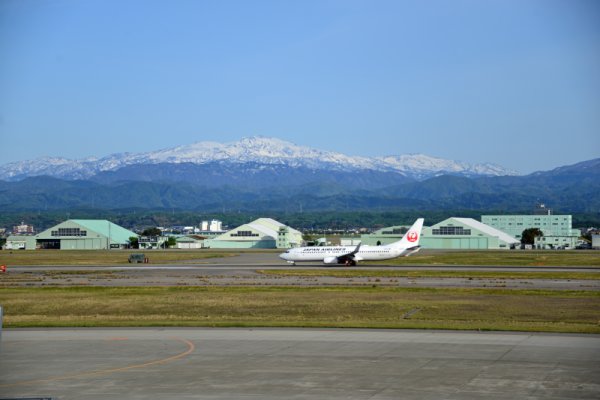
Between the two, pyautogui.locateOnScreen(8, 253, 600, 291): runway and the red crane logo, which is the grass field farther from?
pyautogui.locateOnScreen(8, 253, 600, 291): runway

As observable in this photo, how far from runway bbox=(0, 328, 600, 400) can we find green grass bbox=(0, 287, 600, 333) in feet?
12.2

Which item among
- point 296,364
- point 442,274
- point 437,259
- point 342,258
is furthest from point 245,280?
point 437,259

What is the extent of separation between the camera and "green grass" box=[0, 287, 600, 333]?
45156 mm

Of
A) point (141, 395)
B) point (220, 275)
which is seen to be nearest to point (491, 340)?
point (141, 395)

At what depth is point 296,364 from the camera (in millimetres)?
32094

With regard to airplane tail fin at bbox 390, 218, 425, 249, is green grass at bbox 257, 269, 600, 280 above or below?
below

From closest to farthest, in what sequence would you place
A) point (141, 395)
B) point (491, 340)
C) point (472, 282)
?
point (141, 395), point (491, 340), point (472, 282)

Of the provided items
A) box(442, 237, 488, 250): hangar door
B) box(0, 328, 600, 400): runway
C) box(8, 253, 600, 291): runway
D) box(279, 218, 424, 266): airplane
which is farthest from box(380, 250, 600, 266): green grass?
box(0, 328, 600, 400): runway

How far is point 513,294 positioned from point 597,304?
26.9 feet

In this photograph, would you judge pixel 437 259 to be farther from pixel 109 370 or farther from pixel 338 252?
pixel 109 370

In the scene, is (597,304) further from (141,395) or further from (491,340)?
(141,395)

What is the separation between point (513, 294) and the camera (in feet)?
199

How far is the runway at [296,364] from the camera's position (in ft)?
88.8

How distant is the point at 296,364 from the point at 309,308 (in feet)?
65.7
